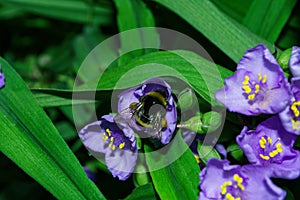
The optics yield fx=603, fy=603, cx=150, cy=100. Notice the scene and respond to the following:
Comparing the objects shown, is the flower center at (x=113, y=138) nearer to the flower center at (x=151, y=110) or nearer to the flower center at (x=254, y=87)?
the flower center at (x=151, y=110)

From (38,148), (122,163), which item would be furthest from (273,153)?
(38,148)

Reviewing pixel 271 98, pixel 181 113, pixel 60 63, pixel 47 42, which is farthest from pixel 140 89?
pixel 47 42

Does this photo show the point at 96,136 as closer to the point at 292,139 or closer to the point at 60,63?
the point at 292,139

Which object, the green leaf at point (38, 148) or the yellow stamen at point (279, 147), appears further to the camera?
the green leaf at point (38, 148)

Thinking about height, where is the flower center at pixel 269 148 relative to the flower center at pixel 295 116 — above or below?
below

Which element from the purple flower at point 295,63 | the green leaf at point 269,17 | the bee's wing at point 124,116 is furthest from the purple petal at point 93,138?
the green leaf at point 269,17
